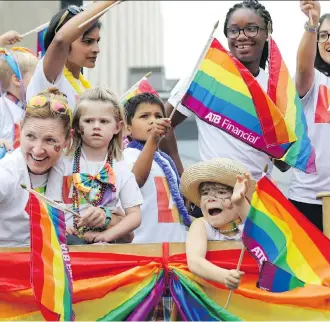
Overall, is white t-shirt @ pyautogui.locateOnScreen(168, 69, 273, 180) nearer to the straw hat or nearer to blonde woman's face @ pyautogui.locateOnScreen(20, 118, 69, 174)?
the straw hat

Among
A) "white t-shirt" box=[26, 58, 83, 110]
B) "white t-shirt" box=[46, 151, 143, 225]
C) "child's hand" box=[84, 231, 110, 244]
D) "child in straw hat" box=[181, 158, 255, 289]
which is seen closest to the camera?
"child in straw hat" box=[181, 158, 255, 289]

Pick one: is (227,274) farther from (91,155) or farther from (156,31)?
(156,31)

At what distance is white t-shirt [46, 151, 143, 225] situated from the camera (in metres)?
5.34

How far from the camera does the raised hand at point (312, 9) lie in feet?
19.1

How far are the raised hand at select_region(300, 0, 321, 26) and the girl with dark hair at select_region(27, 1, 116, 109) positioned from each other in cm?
117

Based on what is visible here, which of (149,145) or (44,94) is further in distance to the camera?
(149,145)

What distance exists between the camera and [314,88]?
6.19 meters

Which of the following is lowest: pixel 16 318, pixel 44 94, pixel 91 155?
pixel 16 318

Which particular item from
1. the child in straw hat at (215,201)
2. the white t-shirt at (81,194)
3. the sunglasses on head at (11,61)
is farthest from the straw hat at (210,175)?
the sunglasses on head at (11,61)

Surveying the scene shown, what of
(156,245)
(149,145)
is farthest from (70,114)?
(156,245)

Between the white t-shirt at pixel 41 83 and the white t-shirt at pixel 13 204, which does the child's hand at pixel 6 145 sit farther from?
the white t-shirt at pixel 13 204

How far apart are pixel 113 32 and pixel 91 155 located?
28.8m

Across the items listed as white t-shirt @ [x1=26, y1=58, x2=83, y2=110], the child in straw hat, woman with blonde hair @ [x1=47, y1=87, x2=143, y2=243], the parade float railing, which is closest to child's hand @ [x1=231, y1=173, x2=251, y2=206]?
the child in straw hat

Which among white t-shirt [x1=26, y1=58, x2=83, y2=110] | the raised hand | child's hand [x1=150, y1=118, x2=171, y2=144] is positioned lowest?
child's hand [x1=150, y1=118, x2=171, y2=144]
